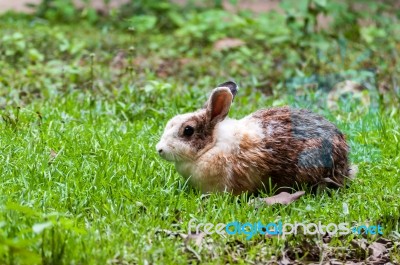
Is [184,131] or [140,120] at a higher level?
[184,131]

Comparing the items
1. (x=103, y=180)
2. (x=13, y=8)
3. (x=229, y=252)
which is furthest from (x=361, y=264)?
(x=13, y=8)

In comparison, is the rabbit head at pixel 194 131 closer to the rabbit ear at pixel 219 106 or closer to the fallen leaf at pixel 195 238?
the rabbit ear at pixel 219 106

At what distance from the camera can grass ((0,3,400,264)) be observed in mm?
3953

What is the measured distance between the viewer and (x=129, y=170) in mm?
5059

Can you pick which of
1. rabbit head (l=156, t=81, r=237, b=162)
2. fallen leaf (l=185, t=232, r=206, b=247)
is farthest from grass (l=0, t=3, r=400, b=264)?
rabbit head (l=156, t=81, r=237, b=162)

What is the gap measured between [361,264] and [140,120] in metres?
2.84

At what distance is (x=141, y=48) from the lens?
30.9 ft

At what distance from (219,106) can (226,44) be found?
4762 mm

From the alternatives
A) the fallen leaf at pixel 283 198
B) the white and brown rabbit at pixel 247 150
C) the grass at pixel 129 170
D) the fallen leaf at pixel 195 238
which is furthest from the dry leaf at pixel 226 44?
the fallen leaf at pixel 195 238

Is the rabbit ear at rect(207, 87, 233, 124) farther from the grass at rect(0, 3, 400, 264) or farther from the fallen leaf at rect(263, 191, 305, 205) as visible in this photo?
the fallen leaf at rect(263, 191, 305, 205)

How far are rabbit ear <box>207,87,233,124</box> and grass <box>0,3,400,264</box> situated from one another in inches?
17.8

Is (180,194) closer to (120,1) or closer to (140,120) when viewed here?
(140,120)

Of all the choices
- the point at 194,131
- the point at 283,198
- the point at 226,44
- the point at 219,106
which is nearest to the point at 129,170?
the point at 194,131

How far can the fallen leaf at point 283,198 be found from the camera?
4.64 m
